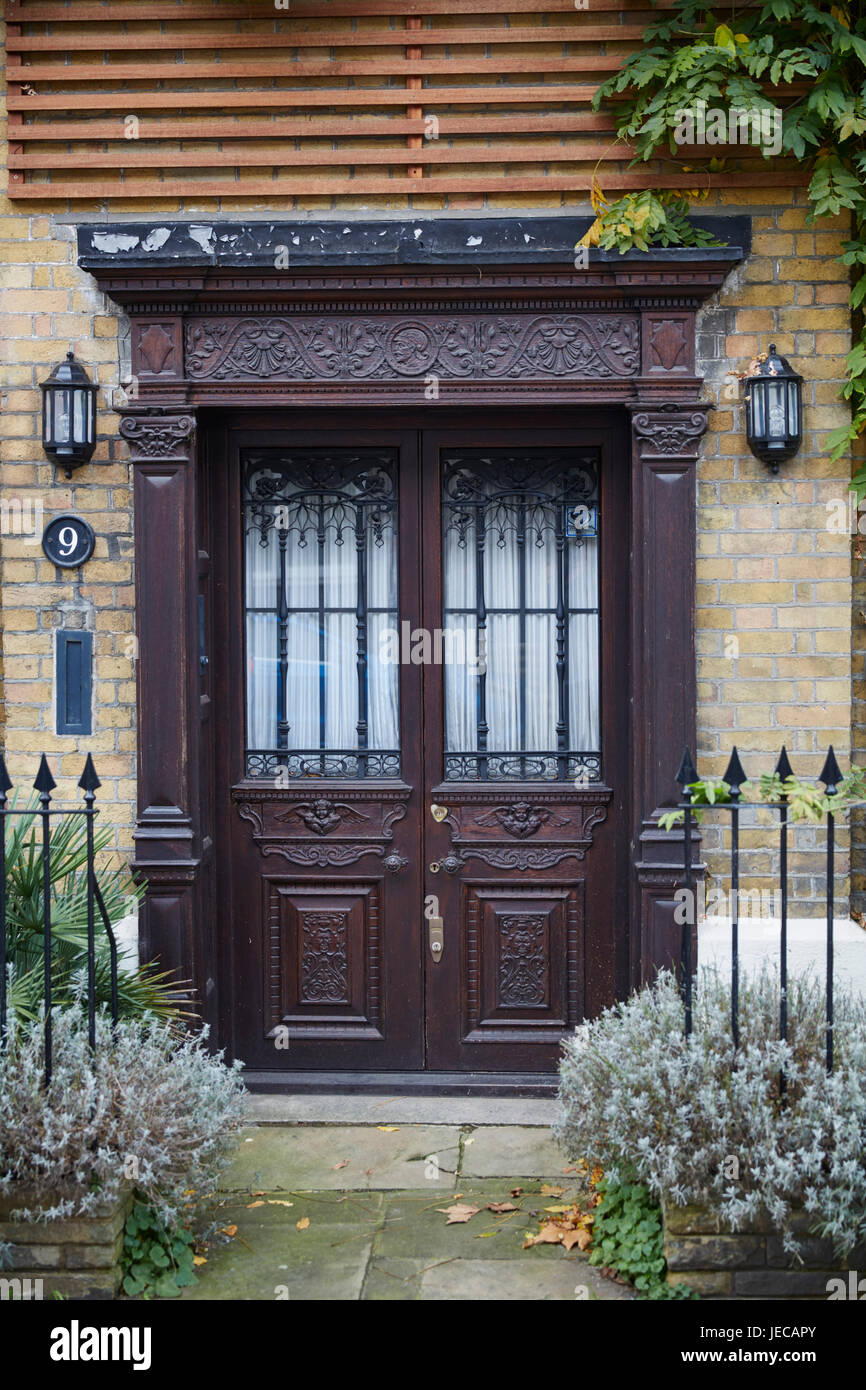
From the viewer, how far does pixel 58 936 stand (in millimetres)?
4285

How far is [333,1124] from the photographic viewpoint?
5.28 metres

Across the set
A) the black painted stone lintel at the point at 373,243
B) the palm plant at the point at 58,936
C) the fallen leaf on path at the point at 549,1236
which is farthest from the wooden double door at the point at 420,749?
the fallen leaf on path at the point at 549,1236

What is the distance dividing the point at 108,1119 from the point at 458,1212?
1.36 meters

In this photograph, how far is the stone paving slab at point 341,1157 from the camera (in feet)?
15.5

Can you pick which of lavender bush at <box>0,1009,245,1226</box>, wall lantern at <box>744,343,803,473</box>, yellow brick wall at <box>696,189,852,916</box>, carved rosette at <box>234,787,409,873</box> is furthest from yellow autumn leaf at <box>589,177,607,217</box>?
lavender bush at <box>0,1009,245,1226</box>

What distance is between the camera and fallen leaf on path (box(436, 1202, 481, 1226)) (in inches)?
173

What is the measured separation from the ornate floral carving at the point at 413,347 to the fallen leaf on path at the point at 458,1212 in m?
3.21

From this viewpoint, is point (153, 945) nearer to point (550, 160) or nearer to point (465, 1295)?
point (465, 1295)

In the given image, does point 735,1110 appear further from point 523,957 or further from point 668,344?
point 668,344

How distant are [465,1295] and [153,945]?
2.07 metres

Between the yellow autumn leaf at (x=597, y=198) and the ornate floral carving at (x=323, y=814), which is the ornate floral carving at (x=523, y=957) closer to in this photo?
the ornate floral carving at (x=323, y=814)

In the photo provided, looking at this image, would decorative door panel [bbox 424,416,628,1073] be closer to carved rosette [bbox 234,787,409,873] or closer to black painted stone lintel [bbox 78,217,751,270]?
carved rosette [bbox 234,787,409,873]

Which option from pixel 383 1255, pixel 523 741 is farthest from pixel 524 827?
pixel 383 1255

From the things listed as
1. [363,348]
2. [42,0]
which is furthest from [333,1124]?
[42,0]
